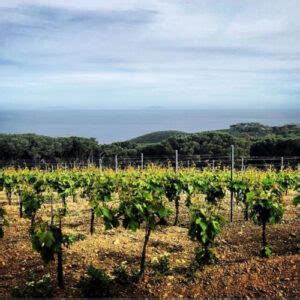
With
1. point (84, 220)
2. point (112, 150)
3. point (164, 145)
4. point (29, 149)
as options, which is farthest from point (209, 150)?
point (84, 220)

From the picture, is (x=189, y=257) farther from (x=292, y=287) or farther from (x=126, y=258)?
(x=292, y=287)

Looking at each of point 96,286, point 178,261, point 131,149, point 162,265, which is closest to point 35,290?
point 96,286

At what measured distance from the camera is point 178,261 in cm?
777

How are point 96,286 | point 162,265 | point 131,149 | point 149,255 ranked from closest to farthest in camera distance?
point 96,286 < point 162,265 < point 149,255 < point 131,149

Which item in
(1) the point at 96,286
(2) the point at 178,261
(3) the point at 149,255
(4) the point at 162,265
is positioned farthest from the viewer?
(3) the point at 149,255

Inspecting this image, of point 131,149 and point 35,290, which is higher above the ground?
point 131,149

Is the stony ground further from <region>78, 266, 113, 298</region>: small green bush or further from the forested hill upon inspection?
the forested hill

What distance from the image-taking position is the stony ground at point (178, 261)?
6.53 meters

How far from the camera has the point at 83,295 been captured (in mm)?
6398

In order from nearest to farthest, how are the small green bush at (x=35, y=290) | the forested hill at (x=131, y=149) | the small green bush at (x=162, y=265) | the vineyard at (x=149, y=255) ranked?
the small green bush at (x=35, y=290) → the vineyard at (x=149, y=255) → the small green bush at (x=162, y=265) → the forested hill at (x=131, y=149)

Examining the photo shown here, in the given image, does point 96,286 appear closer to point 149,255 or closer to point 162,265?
point 162,265

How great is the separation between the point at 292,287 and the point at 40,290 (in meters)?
3.61

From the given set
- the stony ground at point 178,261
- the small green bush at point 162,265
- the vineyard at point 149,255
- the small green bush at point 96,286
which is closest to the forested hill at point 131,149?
the stony ground at point 178,261

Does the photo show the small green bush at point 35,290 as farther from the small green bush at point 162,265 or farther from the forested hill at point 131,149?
the forested hill at point 131,149
